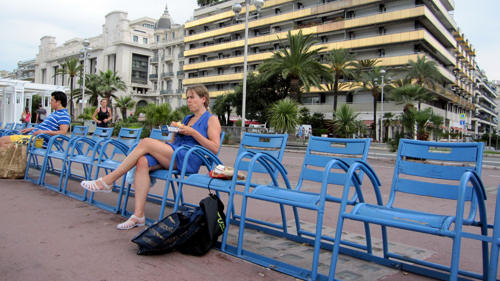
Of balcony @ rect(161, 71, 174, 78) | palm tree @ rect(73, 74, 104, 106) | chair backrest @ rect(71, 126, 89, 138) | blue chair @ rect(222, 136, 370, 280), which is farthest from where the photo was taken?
balcony @ rect(161, 71, 174, 78)

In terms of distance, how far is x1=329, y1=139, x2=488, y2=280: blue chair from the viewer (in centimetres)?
239

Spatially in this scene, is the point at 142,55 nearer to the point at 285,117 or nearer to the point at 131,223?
the point at 285,117

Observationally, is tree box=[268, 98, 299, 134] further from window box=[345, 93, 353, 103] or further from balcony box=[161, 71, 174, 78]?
balcony box=[161, 71, 174, 78]

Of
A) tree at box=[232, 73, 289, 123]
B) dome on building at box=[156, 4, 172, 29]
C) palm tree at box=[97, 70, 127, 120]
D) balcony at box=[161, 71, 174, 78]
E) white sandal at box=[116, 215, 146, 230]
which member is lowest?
white sandal at box=[116, 215, 146, 230]

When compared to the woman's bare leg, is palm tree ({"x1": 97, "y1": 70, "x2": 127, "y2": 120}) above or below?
above

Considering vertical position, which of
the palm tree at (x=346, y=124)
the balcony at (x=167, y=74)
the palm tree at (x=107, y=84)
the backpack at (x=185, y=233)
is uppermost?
the balcony at (x=167, y=74)

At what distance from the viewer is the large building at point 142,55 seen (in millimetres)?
75500

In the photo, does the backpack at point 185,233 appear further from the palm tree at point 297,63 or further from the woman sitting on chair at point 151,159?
the palm tree at point 297,63

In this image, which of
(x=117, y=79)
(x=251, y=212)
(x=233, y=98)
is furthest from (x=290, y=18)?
(x=251, y=212)

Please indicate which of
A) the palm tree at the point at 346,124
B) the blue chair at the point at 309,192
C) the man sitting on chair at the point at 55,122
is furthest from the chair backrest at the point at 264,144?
the palm tree at the point at 346,124

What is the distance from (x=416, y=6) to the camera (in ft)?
150

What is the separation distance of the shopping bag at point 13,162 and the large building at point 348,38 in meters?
29.8

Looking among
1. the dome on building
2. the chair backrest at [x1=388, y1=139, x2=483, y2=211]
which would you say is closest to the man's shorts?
the chair backrest at [x1=388, y1=139, x2=483, y2=211]

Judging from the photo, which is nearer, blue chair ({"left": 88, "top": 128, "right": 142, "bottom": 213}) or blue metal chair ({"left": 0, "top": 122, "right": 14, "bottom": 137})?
blue chair ({"left": 88, "top": 128, "right": 142, "bottom": 213})
